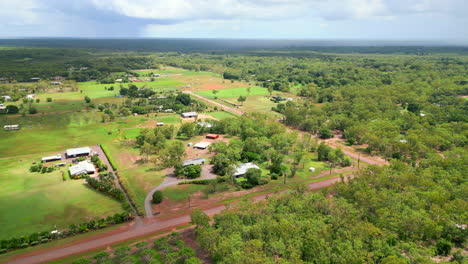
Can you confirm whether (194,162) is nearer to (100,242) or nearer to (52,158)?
(100,242)

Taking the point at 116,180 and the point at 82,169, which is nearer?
the point at 116,180

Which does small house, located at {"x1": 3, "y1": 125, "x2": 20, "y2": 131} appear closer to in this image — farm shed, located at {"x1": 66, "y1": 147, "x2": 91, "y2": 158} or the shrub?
farm shed, located at {"x1": 66, "y1": 147, "x2": 91, "y2": 158}

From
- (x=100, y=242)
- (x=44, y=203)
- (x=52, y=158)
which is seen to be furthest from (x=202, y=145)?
(x=100, y=242)

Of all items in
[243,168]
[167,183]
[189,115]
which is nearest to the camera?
[167,183]

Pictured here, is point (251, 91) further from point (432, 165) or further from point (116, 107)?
point (432, 165)

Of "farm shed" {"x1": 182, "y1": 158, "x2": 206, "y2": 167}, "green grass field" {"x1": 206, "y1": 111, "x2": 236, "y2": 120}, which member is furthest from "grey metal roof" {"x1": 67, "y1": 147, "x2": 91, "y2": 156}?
"green grass field" {"x1": 206, "y1": 111, "x2": 236, "y2": 120}

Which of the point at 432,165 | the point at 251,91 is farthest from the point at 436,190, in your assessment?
the point at 251,91
